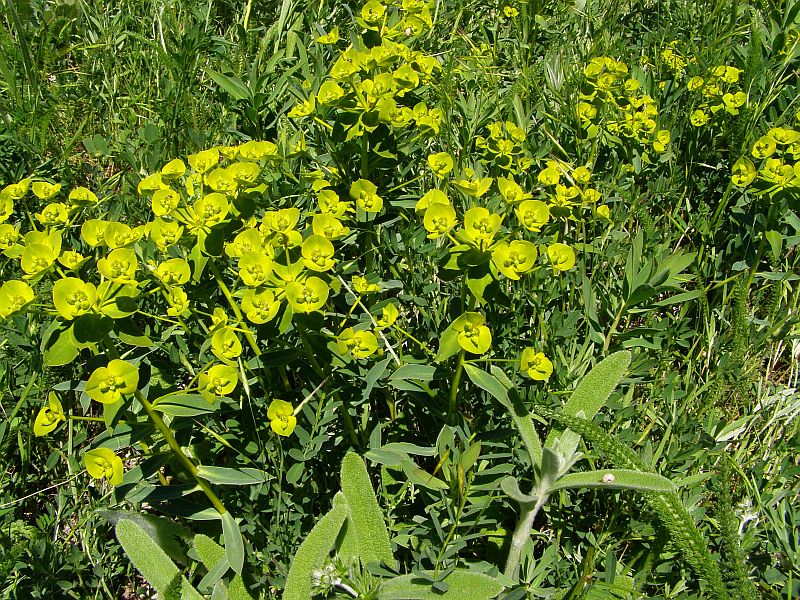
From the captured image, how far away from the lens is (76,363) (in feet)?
7.32

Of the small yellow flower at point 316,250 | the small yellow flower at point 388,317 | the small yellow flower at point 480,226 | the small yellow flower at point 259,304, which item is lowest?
the small yellow flower at point 388,317

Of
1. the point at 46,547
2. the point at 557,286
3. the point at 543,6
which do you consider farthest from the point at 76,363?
the point at 543,6

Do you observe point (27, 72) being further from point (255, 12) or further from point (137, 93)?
point (255, 12)

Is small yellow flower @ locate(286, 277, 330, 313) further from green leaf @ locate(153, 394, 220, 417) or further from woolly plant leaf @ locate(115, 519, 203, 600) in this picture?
woolly plant leaf @ locate(115, 519, 203, 600)

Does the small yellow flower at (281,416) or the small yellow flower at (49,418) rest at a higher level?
the small yellow flower at (49,418)

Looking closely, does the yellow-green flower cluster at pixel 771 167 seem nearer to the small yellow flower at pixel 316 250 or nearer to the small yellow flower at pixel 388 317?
the small yellow flower at pixel 388 317

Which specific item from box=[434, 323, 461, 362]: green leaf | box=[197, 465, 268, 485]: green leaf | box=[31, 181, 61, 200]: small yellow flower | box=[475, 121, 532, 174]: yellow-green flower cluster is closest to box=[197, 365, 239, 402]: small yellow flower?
box=[197, 465, 268, 485]: green leaf

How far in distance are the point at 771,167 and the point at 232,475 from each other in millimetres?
1889

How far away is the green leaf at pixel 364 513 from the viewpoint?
172 centimetres

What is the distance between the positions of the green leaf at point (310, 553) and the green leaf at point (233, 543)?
123 mm

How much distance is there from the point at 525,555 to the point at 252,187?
111 centimetres

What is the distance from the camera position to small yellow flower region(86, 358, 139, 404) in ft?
4.80

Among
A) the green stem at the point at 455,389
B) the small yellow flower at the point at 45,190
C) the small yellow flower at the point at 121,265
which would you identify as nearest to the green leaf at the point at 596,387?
the green stem at the point at 455,389

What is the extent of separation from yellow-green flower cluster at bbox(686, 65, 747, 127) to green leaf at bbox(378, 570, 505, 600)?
1.83m
